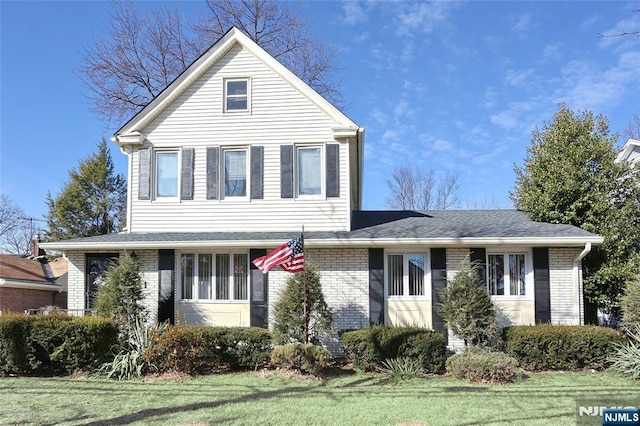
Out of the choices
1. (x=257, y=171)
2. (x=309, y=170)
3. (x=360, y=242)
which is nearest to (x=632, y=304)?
(x=360, y=242)

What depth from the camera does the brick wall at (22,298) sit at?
760 inches

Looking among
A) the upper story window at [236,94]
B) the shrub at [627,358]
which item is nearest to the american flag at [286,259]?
the upper story window at [236,94]

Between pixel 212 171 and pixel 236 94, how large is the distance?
234 cm

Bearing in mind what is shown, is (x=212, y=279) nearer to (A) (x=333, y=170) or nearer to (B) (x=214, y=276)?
(B) (x=214, y=276)

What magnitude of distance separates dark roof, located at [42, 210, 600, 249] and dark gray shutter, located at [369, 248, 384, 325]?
577mm

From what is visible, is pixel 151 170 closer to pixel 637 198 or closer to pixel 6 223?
pixel 637 198

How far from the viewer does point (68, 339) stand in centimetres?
988

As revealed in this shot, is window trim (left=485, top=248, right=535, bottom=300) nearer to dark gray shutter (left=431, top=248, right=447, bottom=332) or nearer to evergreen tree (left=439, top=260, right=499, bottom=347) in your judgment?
dark gray shutter (left=431, top=248, right=447, bottom=332)

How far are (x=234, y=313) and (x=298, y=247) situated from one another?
10.5ft

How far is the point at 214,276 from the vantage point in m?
12.8

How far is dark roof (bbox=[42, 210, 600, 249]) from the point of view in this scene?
38.5 feet

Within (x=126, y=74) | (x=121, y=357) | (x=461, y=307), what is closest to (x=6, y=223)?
(x=126, y=74)

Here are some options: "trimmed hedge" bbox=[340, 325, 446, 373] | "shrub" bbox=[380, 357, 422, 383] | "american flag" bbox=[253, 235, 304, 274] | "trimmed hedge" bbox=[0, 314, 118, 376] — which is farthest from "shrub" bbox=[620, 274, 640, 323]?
"trimmed hedge" bbox=[0, 314, 118, 376]

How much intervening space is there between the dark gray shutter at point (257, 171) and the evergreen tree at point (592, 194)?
26.1 ft
